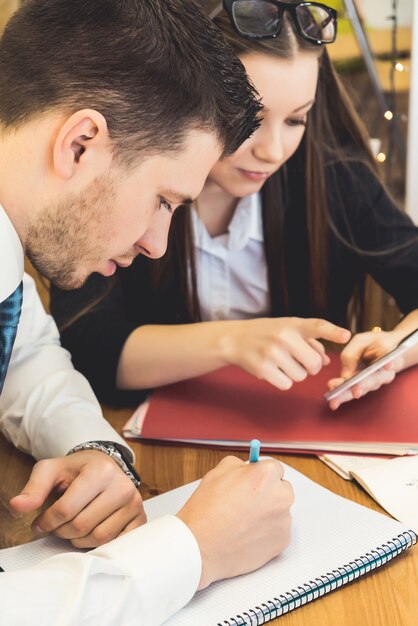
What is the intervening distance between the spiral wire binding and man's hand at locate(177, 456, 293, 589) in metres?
0.05

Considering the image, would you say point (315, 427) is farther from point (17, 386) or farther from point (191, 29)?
point (191, 29)

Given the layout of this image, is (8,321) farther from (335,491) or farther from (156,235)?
(335,491)

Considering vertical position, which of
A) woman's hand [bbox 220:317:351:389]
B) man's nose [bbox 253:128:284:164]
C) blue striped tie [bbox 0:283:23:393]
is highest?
man's nose [bbox 253:128:284:164]

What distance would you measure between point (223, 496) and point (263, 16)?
817 millimetres

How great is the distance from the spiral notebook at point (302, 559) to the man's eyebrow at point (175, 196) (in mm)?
354

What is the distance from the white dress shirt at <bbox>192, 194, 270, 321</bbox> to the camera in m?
1.65

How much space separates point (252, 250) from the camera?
1705 mm

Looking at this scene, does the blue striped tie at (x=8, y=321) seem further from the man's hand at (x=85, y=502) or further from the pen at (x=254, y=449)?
the pen at (x=254, y=449)

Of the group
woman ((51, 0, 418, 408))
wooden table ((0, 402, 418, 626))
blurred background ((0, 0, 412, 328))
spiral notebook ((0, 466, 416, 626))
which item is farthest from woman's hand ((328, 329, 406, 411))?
blurred background ((0, 0, 412, 328))

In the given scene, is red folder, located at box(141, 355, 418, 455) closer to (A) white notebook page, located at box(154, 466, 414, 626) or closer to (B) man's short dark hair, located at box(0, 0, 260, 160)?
(A) white notebook page, located at box(154, 466, 414, 626)

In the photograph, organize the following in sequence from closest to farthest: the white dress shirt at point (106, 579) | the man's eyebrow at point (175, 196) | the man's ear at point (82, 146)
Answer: the white dress shirt at point (106, 579)
the man's ear at point (82, 146)
the man's eyebrow at point (175, 196)

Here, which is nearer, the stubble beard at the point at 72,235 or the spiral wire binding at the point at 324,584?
the spiral wire binding at the point at 324,584

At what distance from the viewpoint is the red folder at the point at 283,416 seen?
117 cm

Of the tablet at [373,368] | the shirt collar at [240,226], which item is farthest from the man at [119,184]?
the shirt collar at [240,226]
